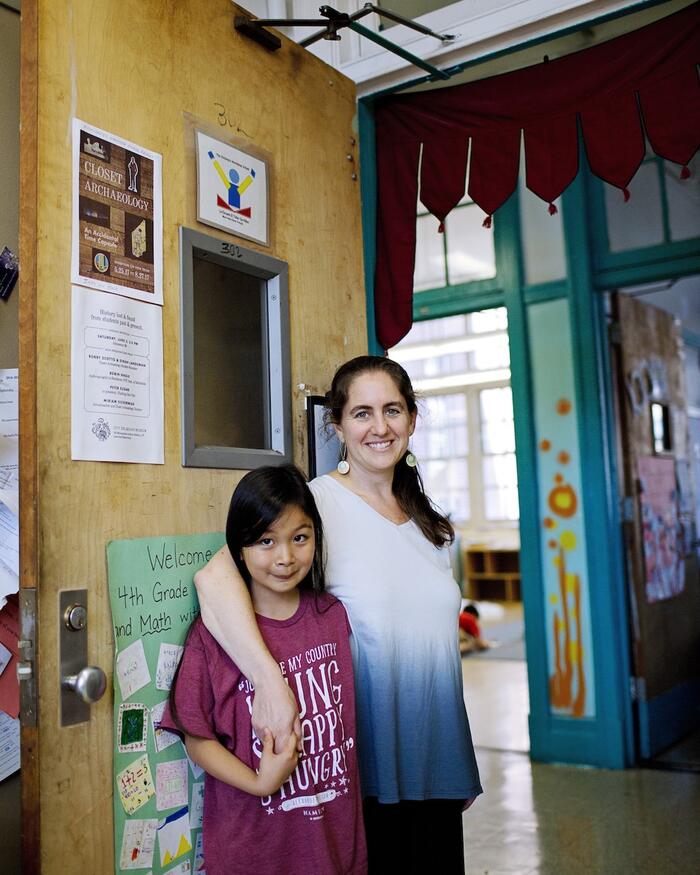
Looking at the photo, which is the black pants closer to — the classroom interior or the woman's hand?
the woman's hand

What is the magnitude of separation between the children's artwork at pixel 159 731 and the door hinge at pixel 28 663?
0.25 metres

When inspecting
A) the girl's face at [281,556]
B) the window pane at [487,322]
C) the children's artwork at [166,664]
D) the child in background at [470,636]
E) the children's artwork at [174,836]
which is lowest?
the child in background at [470,636]

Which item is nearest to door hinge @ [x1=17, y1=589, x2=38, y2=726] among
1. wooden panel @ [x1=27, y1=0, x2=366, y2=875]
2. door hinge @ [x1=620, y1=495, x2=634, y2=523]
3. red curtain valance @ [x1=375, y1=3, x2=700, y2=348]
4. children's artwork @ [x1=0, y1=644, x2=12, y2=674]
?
wooden panel @ [x1=27, y1=0, x2=366, y2=875]

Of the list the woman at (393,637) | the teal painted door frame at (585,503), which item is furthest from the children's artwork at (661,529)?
the woman at (393,637)

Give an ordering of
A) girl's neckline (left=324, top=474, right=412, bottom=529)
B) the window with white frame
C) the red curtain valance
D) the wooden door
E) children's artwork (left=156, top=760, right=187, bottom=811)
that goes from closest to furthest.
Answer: children's artwork (left=156, top=760, right=187, bottom=811) → girl's neckline (left=324, top=474, right=412, bottom=529) → the red curtain valance → the wooden door → the window with white frame

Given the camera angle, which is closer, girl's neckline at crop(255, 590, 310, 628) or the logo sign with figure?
girl's neckline at crop(255, 590, 310, 628)

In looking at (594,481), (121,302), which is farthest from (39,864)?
(594,481)

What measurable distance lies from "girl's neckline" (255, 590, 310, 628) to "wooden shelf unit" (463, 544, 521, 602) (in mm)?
8736

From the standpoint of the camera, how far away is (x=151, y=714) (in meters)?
1.56

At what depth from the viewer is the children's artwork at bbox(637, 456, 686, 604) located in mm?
4156

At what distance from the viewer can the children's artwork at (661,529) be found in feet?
13.6

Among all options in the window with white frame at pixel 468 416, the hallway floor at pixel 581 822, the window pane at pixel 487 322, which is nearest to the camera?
the hallway floor at pixel 581 822

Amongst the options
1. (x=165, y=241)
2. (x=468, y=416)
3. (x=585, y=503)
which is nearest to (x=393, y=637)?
(x=165, y=241)

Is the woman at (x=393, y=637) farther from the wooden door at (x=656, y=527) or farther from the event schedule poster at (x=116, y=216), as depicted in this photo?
the wooden door at (x=656, y=527)
